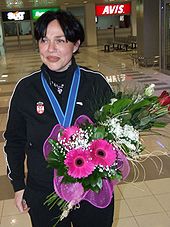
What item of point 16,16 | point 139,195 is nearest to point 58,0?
point 16,16

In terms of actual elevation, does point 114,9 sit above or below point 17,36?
above

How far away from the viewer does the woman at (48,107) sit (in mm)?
1418

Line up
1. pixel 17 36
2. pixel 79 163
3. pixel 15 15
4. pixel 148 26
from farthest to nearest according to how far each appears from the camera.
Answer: pixel 17 36
pixel 15 15
pixel 148 26
pixel 79 163

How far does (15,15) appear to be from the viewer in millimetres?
24609

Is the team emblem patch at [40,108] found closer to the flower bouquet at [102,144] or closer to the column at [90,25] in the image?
the flower bouquet at [102,144]

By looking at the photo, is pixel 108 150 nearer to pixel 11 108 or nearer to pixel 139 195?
pixel 11 108

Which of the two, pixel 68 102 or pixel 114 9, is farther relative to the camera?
pixel 114 9

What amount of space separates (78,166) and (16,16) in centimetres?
2522

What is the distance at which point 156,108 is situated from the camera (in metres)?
1.25

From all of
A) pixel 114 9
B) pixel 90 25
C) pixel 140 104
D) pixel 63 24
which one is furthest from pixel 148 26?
pixel 114 9

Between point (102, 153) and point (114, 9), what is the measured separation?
25529 millimetres

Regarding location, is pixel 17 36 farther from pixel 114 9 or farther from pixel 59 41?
pixel 59 41

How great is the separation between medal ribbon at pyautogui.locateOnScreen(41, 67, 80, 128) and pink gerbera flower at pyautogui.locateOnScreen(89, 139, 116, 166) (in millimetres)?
248

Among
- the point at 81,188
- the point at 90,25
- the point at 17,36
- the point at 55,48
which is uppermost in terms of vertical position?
the point at 90,25
